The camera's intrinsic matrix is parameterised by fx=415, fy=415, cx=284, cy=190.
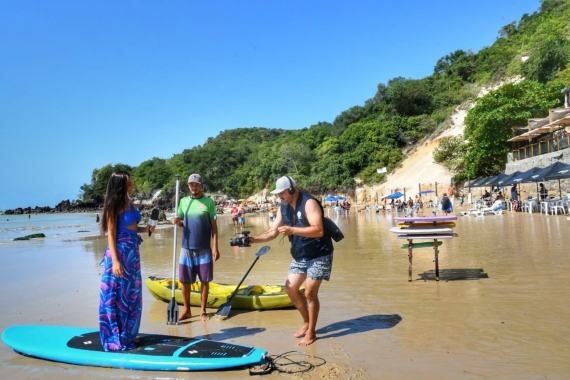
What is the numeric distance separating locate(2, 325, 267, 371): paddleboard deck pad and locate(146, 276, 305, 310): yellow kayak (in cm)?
166

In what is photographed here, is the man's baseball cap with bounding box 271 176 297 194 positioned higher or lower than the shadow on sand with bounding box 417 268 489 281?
higher

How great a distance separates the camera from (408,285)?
7.04m

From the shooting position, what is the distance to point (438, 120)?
2023 inches

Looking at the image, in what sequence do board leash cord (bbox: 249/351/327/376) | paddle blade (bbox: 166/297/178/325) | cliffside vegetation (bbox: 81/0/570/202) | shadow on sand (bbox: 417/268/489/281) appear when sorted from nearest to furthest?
board leash cord (bbox: 249/351/327/376), paddle blade (bbox: 166/297/178/325), shadow on sand (bbox: 417/268/489/281), cliffside vegetation (bbox: 81/0/570/202)

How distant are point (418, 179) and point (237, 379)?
40793mm

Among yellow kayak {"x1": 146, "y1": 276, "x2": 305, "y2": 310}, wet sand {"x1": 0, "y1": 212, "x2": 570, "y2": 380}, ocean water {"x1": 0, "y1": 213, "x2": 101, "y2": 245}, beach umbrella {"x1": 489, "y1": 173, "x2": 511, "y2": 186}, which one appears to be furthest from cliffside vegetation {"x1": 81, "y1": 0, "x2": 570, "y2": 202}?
yellow kayak {"x1": 146, "y1": 276, "x2": 305, "y2": 310}

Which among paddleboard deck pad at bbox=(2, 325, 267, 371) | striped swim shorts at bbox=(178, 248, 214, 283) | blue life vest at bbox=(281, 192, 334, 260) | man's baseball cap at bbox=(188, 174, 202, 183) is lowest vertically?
paddleboard deck pad at bbox=(2, 325, 267, 371)

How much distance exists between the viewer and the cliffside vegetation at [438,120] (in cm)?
3284

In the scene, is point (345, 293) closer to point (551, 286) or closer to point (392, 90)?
point (551, 286)

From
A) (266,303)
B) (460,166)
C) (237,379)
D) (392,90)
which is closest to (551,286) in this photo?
(266,303)

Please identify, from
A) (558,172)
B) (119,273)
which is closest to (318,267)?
(119,273)

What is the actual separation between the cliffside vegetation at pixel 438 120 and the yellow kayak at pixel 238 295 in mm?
30542

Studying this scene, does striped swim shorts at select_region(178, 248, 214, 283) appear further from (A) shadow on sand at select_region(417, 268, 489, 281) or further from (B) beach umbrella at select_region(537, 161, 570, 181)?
(B) beach umbrella at select_region(537, 161, 570, 181)

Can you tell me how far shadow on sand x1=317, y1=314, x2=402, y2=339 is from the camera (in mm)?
4855
